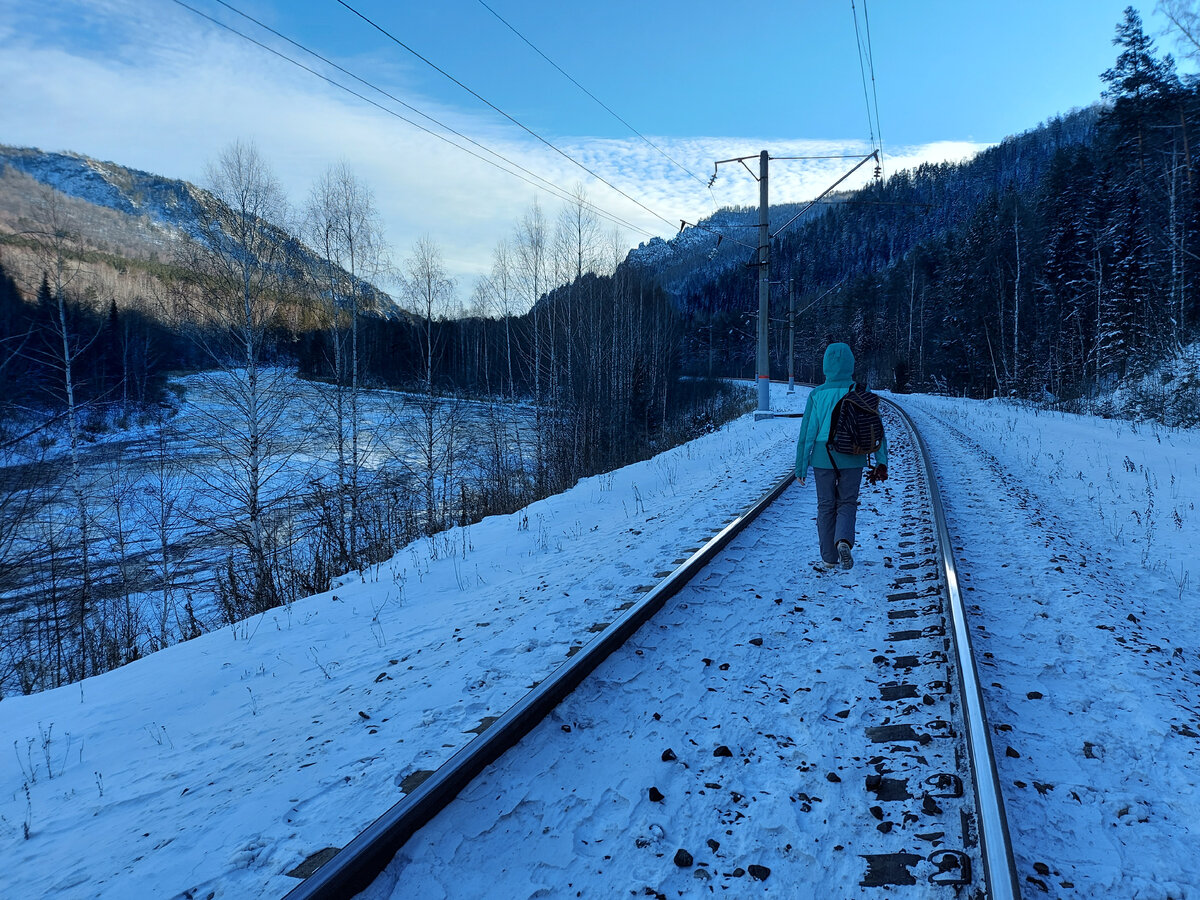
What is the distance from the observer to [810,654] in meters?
3.78

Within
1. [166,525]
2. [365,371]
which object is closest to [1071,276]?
[365,371]

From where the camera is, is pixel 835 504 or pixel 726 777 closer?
pixel 726 777

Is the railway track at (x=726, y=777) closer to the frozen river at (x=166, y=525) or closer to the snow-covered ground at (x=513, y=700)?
the snow-covered ground at (x=513, y=700)

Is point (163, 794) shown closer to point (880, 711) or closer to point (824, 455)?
point (880, 711)

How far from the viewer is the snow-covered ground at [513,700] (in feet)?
7.51

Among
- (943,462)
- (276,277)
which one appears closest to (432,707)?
(943,462)

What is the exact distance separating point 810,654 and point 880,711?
705 mm

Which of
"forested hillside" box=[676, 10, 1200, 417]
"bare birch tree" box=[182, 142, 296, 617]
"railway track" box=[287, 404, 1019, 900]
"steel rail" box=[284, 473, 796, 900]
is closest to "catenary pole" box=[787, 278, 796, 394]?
"forested hillside" box=[676, 10, 1200, 417]

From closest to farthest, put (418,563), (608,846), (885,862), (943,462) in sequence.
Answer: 1. (885,862)
2. (608,846)
3. (418,563)
4. (943,462)

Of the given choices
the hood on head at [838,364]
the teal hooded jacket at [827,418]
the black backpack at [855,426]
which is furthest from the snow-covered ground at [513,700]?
the hood on head at [838,364]

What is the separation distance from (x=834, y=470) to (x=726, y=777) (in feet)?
11.4

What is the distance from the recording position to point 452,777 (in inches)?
96.8

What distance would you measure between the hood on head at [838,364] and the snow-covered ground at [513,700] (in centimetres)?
180

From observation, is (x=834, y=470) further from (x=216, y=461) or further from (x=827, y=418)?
(x=216, y=461)
